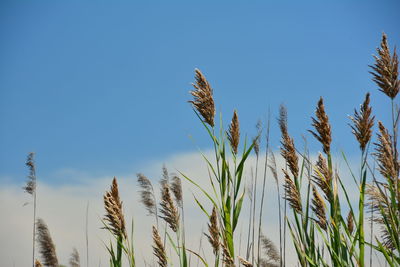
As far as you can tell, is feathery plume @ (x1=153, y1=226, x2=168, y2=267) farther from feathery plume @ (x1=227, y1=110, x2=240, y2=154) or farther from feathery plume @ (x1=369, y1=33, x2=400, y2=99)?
feathery plume @ (x1=369, y1=33, x2=400, y2=99)

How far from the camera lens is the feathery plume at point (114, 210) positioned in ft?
7.08

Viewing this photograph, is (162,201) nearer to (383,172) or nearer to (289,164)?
(289,164)

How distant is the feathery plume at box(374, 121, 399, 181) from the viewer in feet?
7.25

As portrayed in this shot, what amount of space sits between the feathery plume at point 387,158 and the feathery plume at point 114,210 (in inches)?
50.6

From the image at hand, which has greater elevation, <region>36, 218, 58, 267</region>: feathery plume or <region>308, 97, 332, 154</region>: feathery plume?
<region>308, 97, 332, 154</region>: feathery plume

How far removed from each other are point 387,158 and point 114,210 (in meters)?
Answer: 1.32

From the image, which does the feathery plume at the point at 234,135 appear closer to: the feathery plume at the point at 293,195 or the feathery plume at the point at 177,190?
the feathery plume at the point at 293,195

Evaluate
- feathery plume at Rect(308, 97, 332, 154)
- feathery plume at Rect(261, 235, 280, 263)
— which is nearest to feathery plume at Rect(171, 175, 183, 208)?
feathery plume at Rect(261, 235, 280, 263)

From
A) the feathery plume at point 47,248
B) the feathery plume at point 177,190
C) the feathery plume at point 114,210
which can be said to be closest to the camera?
the feathery plume at point 114,210

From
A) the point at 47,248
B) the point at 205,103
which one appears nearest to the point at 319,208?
the point at 205,103

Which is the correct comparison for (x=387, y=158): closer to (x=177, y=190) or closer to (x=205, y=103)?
(x=205, y=103)

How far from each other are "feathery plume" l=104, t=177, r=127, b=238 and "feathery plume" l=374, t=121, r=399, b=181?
1.28m

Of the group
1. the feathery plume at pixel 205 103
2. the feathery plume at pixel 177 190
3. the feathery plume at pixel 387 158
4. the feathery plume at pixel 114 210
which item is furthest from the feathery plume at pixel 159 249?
the feathery plume at pixel 177 190

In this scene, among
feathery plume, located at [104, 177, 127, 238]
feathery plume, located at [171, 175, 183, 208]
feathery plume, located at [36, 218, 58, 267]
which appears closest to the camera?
feathery plume, located at [104, 177, 127, 238]
